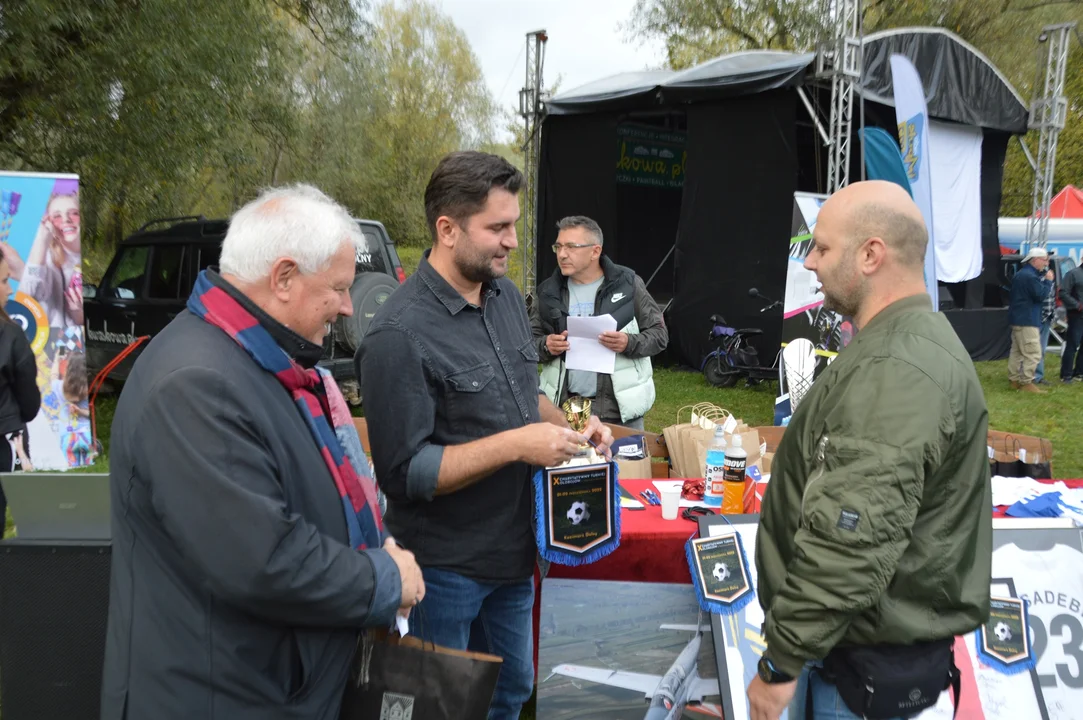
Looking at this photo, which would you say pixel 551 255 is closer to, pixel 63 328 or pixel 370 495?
pixel 63 328

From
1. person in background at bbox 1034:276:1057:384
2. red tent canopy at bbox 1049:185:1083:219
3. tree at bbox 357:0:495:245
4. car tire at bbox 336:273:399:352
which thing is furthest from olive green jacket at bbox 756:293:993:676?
tree at bbox 357:0:495:245

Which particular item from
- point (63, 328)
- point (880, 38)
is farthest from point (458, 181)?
point (880, 38)

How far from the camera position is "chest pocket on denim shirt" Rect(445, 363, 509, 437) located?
1915 millimetres

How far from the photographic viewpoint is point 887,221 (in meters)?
1.54

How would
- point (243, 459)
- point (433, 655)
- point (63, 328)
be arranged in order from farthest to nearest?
point (63, 328), point (433, 655), point (243, 459)

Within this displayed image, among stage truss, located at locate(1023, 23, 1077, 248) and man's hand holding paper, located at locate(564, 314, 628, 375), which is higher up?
stage truss, located at locate(1023, 23, 1077, 248)

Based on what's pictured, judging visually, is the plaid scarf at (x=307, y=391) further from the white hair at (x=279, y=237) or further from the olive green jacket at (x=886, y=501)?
the olive green jacket at (x=886, y=501)

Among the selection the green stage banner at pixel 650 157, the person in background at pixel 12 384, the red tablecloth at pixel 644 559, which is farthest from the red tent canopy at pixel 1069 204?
the person in background at pixel 12 384

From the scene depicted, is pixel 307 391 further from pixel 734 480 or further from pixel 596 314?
pixel 596 314

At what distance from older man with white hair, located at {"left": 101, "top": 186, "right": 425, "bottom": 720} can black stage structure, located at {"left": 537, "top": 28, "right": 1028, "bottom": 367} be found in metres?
8.20

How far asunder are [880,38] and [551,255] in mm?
5184

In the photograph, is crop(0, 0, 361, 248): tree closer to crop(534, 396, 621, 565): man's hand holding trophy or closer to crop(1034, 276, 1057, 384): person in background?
crop(534, 396, 621, 565): man's hand holding trophy

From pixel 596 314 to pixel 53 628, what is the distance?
8.66 feet

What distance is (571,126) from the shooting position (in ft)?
36.3
